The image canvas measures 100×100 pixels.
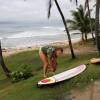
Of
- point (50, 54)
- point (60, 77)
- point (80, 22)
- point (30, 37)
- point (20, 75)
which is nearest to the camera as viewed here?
point (60, 77)

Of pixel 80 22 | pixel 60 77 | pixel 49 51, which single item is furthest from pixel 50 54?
pixel 80 22

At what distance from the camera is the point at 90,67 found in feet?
42.2

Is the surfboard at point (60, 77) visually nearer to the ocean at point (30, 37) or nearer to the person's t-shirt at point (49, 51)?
the person's t-shirt at point (49, 51)

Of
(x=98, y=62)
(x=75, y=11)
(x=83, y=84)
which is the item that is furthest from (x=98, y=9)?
(x=75, y=11)

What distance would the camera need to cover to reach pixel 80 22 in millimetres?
35438

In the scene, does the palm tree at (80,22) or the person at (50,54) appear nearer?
the person at (50,54)

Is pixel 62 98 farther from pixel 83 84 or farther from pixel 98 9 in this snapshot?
pixel 98 9

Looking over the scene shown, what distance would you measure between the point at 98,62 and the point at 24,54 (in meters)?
18.5

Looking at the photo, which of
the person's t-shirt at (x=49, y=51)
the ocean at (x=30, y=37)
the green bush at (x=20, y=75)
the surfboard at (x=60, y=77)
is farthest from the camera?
the ocean at (x=30, y=37)

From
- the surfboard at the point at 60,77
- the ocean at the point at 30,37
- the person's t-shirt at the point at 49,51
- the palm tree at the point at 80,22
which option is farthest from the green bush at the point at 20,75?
the ocean at the point at 30,37

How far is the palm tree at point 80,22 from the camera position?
35.2 metres

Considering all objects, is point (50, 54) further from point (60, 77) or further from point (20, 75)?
point (20, 75)

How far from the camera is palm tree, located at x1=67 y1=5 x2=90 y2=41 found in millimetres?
35250

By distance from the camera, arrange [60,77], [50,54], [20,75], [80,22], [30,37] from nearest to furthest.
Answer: [60,77]
[50,54]
[20,75]
[80,22]
[30,37]
